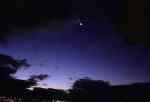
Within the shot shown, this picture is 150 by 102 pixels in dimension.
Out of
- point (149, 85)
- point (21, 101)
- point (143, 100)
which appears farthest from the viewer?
point (21, 101)

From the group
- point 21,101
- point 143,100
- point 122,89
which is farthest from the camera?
point 21,101

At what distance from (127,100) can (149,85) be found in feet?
19.0

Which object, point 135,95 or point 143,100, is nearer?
point 143,100

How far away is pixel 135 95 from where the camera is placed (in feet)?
164

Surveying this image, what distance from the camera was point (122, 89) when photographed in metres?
53.3

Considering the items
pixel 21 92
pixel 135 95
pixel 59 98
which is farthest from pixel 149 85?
pixel 21 92

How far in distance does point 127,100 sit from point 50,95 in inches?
766

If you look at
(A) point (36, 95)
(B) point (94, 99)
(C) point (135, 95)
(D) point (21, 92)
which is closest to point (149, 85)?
(C) point (135, 95)

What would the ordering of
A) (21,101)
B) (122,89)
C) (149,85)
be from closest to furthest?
(149,85), (122,89), (21,101)

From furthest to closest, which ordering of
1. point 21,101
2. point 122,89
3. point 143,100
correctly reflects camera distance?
point 21,101, point 122,89, point 143,100

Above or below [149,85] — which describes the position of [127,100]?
below

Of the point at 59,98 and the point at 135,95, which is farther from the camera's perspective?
the point at 59,98

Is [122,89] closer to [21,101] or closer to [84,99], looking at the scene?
[84,99]

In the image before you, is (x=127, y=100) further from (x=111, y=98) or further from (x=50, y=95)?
(x=50, y=95)
